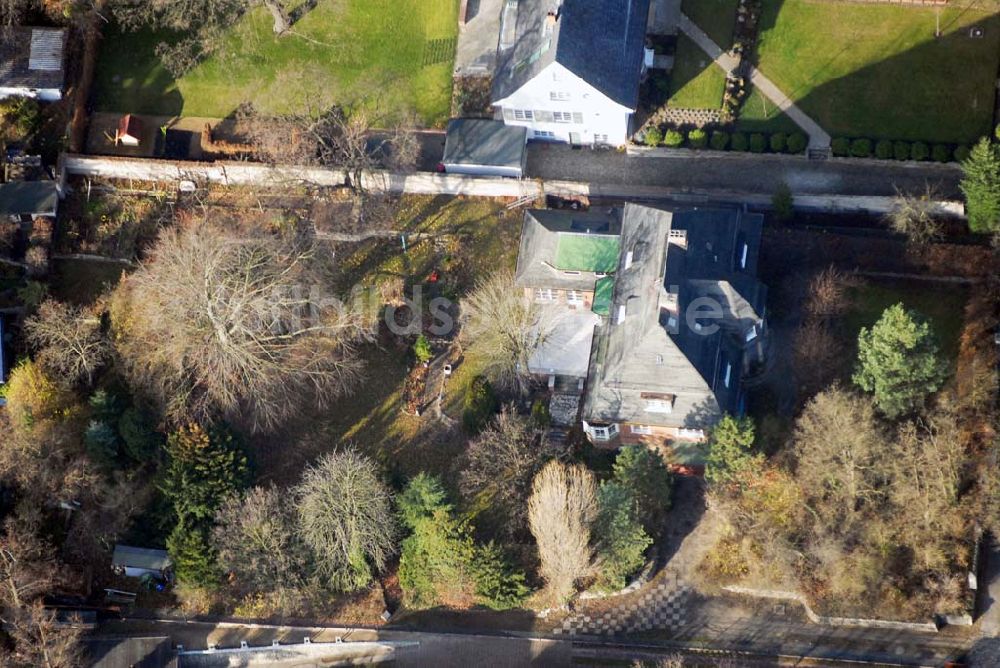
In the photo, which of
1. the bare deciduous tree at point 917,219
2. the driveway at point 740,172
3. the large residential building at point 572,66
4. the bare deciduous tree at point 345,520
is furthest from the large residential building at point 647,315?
the bare deciduous tree at point 345,520

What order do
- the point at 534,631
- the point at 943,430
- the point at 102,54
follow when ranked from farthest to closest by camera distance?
the point at 102,54 < the point at 534,631 < the point at 943,430

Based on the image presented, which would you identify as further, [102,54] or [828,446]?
[102,54]

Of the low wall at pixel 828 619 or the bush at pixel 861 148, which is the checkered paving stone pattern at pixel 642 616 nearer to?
the low wall at pixel 828 619

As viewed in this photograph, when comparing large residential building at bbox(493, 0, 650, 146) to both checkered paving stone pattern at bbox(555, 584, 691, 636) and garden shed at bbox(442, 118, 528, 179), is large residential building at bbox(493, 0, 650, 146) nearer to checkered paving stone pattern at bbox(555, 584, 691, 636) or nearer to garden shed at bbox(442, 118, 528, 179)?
garden shed at bbox(442, 118, 528, 179)

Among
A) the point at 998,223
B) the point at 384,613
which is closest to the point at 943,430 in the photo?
the point at 998,223

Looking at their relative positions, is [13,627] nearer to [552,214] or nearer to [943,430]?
[552,214]

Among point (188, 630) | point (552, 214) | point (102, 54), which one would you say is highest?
point (102, 54)

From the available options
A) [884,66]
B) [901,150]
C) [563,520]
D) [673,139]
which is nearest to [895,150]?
[901,150]
